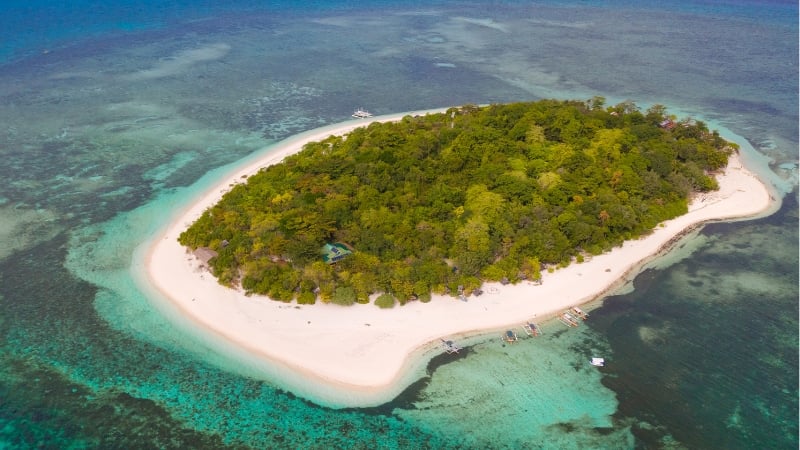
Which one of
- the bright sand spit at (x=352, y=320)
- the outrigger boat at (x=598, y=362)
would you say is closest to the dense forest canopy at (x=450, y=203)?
the bright sand spit at (x=352, y=320)

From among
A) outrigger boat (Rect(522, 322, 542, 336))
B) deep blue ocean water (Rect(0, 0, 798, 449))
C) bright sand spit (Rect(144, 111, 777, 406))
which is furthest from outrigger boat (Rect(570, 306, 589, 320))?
outrigger boat (Rect(522, 322, 542, 336))

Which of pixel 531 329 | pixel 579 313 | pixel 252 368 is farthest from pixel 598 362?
pixel 252 368

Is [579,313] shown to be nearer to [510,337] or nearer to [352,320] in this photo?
[510,337]

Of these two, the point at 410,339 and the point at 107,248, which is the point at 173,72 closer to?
the point at 107,248

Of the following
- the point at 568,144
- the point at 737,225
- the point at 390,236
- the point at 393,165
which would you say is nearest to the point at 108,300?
the point at 390,236

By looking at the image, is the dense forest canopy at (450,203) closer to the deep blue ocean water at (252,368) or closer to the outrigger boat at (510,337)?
the outrigger boat at (510,337)

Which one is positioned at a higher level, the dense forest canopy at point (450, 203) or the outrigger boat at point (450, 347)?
the dense forest canopy at point (450, 203)

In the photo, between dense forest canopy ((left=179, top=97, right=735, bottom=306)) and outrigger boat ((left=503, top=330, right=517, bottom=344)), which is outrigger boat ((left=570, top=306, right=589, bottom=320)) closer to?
dense forest canopy ((left=179, top=97, right=735, bottom=306))
